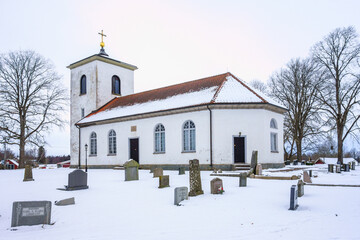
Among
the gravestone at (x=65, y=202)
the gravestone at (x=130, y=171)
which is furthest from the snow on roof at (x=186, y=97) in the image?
the gravestone at (x=65, y=202)

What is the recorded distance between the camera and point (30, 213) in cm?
634

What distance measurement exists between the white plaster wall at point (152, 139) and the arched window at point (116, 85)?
19.3ft

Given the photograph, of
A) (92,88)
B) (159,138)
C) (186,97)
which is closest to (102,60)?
(92,88)

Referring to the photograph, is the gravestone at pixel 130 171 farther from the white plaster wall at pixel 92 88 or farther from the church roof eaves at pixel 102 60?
the church roof eaves at pixel 102 60

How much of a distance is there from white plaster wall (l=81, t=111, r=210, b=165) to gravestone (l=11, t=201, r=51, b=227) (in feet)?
51.2

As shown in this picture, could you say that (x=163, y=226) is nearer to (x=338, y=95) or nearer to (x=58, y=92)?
(x=338, y=95)

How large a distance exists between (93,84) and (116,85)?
9.30 feet

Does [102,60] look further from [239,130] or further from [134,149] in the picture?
[239,130]

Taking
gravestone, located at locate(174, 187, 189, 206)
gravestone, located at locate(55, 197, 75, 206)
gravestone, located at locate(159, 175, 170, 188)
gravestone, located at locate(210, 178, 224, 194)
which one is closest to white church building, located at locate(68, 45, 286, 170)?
gravestone, located at locate(159, 175, 170, 188)

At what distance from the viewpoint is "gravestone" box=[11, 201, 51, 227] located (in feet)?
20.5

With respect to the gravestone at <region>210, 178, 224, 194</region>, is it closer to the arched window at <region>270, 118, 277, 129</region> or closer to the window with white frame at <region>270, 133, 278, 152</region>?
the window with white frame at <region>270, 133, 278, 152</region>

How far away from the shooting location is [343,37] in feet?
95.6

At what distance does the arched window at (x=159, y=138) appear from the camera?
948 inches

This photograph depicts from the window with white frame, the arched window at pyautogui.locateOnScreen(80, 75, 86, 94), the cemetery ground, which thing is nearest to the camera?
the cemetery ground
